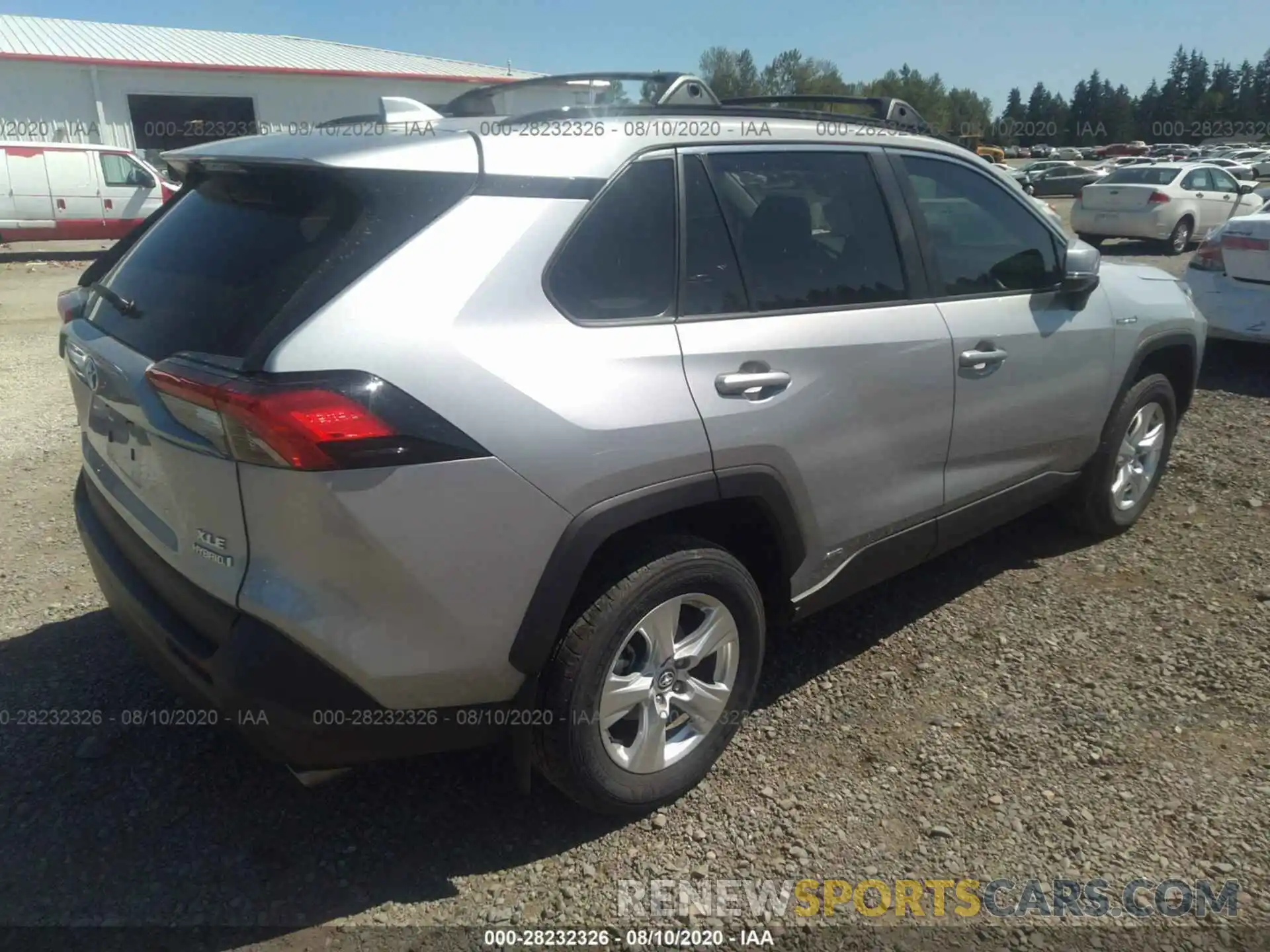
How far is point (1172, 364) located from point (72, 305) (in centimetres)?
456

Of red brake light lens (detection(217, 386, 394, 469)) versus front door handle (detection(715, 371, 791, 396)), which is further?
front door handle (detection(715, 371, 791, 396))

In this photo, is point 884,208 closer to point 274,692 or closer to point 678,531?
point 678,531

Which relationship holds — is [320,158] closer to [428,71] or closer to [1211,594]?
[1211,594]

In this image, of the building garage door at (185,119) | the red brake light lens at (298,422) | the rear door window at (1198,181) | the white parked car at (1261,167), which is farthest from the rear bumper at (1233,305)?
the white parked car at (1261,167)

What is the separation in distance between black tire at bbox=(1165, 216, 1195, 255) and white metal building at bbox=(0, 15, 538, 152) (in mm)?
16295

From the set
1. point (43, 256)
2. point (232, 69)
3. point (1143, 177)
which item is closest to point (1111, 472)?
point (1143, 177)

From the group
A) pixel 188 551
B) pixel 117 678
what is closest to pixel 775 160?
pixel 188 551

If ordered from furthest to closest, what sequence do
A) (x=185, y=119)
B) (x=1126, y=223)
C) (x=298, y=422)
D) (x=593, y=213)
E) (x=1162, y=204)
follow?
(x=185, y=119) → (x=1126, y=223) → (x=1162, y=204) → (x=593, y=213) → (x=298, y=422)

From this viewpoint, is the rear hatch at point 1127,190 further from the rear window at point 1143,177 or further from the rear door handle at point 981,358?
the rear door handle at point 981,358

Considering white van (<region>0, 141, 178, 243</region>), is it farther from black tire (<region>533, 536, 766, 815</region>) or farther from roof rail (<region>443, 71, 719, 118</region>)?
black tire (<region>533, 536, 766, 815</region>)

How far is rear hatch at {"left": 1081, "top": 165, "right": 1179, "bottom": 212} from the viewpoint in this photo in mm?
16562

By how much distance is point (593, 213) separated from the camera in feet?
7.95

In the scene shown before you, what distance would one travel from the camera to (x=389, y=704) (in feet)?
7.15

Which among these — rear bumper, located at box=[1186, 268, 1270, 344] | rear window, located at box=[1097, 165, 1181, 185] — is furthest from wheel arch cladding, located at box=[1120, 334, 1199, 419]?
rear window, located at box=[1097, 165, 1181, 185]
